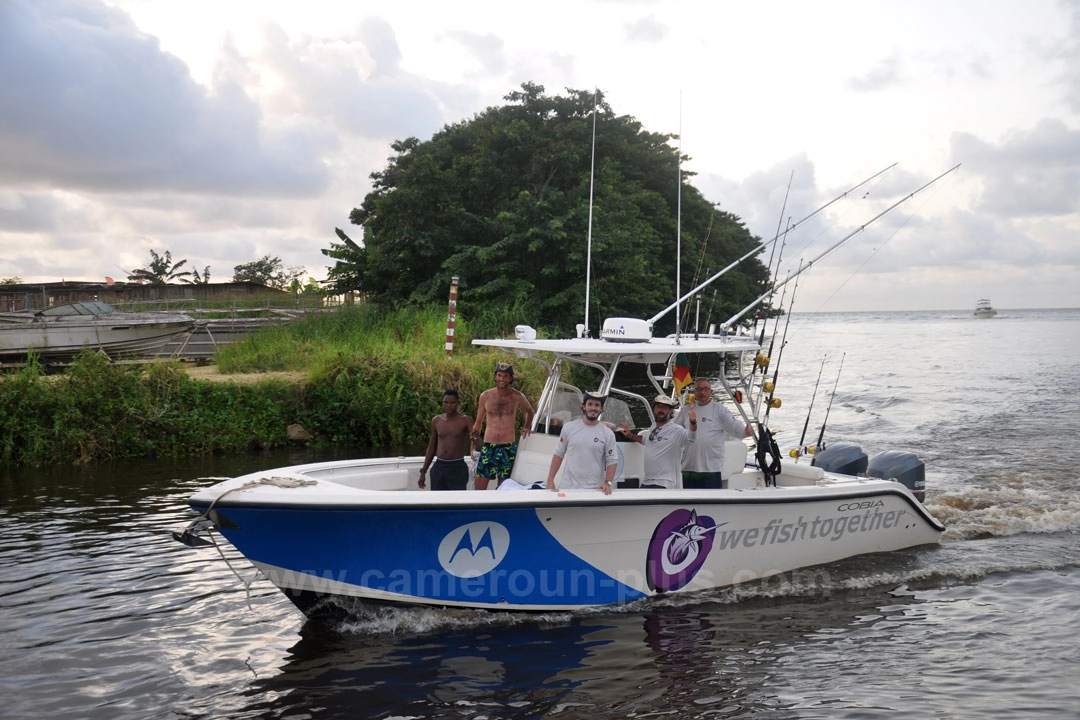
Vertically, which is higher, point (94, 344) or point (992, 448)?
point (94, 344)

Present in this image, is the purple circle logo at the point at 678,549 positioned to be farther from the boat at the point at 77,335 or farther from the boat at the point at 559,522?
the boat at the point at 77,335

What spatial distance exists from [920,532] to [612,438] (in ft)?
13.6

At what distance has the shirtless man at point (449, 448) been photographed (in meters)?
7.88

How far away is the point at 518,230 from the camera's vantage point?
76.8 feet

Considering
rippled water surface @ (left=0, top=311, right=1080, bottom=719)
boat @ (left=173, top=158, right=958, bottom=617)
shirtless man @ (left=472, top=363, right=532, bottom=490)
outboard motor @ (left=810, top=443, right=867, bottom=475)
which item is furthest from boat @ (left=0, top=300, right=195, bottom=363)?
outboard motor @ (left=810, top=443, right=867, bottom=475)

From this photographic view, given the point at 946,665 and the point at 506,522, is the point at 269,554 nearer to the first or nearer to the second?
the point at 506,522

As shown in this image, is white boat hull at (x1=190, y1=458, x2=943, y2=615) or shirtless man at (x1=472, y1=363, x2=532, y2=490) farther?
shirtless man at (x1=472, y1=363, x2=532, y2=490)

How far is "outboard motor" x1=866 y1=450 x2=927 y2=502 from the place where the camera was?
9.73 metres

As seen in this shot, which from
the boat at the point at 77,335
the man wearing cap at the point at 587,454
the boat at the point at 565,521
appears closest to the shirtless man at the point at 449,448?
the boat at the point at 565,521

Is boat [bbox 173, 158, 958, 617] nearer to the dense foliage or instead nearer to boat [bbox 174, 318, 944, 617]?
boat [bbox 174, 318, 944, 617]

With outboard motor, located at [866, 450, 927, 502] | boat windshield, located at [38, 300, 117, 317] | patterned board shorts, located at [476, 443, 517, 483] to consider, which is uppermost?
boat windshield, located at [38, 300, 117, 317]

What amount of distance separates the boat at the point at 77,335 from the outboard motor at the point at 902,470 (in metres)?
16.6

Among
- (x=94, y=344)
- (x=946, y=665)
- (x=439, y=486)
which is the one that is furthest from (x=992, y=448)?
(x=94, y=344)

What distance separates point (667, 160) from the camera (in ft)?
123
